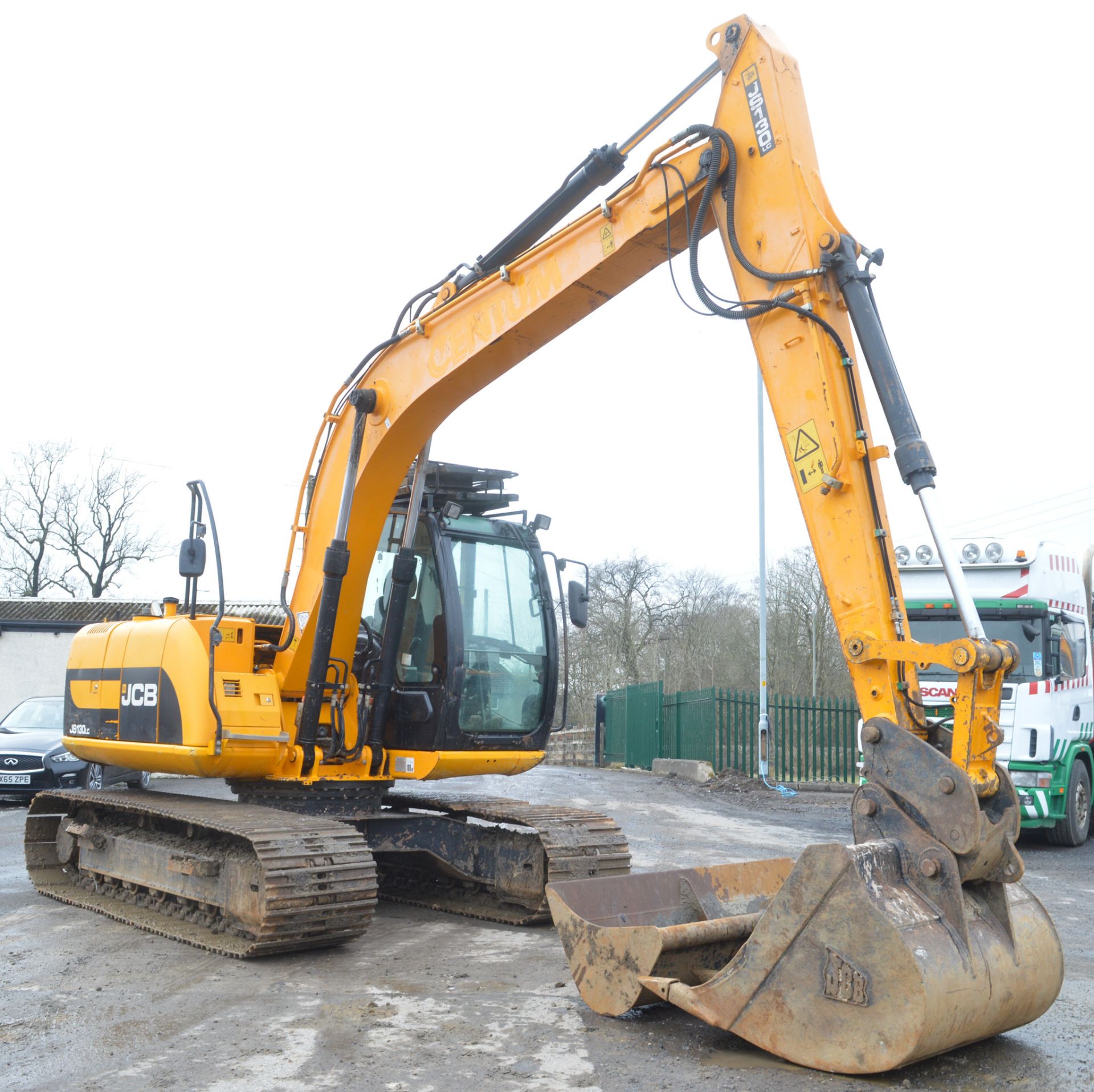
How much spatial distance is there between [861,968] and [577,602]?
3.96 meters

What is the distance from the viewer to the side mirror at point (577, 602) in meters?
7.39

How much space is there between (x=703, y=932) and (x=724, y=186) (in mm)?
3264

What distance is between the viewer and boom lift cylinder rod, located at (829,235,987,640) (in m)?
4.18

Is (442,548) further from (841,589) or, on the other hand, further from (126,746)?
(841,589)

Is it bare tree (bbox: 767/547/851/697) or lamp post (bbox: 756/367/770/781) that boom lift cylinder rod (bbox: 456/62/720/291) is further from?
bare tree (bbox: 767/547/851/697)

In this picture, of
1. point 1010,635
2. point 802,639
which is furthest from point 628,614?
point 1010,635

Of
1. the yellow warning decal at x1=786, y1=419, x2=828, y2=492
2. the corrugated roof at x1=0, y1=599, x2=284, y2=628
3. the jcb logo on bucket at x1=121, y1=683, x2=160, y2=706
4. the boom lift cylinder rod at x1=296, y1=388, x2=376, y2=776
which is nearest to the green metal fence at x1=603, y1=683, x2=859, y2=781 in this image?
the corrugated roof at x1=0, y1=599, x2=284, y2=628

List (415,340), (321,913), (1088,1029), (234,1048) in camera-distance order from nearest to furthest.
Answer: (234,1048) < (1088,1029) < (321,913) < (415,340)

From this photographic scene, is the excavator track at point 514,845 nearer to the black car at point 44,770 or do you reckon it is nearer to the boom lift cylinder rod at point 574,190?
the boom lift cylinder rod at point 574,190

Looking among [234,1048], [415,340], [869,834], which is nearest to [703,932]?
[869,834]

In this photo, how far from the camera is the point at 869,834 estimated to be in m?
4.02

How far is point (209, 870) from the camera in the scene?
6.21 metres

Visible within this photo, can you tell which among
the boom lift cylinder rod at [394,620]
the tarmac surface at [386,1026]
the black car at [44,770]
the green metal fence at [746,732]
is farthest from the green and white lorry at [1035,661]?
the black car at [44,770]

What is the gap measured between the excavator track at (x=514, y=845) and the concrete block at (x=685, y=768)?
10637mm
